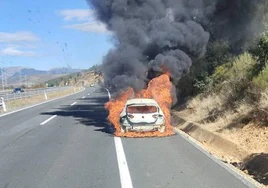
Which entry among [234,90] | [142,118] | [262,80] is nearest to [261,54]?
[262,80]

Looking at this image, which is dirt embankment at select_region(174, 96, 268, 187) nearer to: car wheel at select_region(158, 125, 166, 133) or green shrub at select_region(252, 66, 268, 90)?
green shrub at select_region(252, 66, 268, 90)

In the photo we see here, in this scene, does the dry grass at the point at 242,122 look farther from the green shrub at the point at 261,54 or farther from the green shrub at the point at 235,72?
the green shrub at the point at 261,54

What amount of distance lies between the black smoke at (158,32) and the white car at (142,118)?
2.89 meters

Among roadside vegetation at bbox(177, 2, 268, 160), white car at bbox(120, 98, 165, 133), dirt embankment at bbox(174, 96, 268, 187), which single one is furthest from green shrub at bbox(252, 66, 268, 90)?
white car at bbox(120, 98, 165, 133)

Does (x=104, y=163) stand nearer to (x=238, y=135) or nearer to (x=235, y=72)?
(x=238, y=135)

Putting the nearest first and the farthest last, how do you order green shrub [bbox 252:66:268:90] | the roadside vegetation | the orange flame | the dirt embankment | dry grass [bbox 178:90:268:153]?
1. the dirt embankment
2. dry grass [bbox 178:90:268:153]
3. the roadside vegetation
4. green shrub [bbox 252:66:268:90]
5. the orange flame

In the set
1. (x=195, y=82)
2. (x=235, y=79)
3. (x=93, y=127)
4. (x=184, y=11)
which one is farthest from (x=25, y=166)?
(x=195, y=82)

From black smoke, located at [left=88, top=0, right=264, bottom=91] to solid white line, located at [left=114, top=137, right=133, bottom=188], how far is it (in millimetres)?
5520

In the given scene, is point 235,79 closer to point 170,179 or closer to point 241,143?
point 241,143

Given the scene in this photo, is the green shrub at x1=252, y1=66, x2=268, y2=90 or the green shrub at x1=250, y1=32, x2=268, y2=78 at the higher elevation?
the green shrub at x1=250, y1=32, x2=268, y2=78

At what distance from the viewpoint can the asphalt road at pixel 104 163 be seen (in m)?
7.30

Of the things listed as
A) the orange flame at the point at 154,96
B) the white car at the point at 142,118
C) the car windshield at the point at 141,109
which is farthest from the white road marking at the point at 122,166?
the orange flame at the point at 154,96

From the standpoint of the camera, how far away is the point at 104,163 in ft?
29.6

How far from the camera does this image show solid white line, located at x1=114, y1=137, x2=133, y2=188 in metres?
7.16
